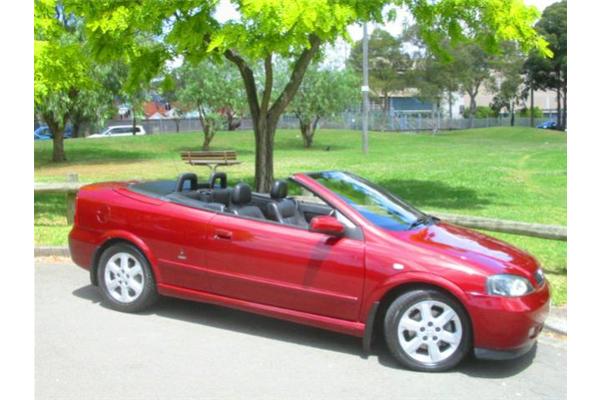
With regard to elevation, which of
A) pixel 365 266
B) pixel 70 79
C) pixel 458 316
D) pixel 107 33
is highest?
pixel 107 33

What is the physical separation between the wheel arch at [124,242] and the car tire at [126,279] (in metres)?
0.03

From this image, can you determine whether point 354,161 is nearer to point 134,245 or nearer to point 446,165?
point 446,165

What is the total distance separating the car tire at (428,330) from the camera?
5004 millimetres

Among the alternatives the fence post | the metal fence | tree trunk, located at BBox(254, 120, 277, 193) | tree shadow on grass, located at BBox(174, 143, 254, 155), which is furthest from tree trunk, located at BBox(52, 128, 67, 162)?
the metal fence

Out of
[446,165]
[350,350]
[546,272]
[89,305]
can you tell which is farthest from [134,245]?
[446,165]

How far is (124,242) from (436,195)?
10638mm

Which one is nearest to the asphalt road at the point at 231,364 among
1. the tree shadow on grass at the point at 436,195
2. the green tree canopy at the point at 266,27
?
the green tree canopy at the point at 266,27

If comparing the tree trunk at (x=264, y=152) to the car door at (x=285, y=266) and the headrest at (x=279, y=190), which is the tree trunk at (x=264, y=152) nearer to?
the headrest at (x=279, y=190)

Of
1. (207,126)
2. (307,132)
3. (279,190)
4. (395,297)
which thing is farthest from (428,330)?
(307,132)

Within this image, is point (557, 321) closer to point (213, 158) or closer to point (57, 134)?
point (213, 158)

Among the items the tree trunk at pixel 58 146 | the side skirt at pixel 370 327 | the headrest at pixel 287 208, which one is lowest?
the side skirt at pixel 370 327

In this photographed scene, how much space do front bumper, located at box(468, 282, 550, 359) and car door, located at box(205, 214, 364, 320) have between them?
2.89ft

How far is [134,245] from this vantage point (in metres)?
6.25

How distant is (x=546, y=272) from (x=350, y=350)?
11.0 ft
